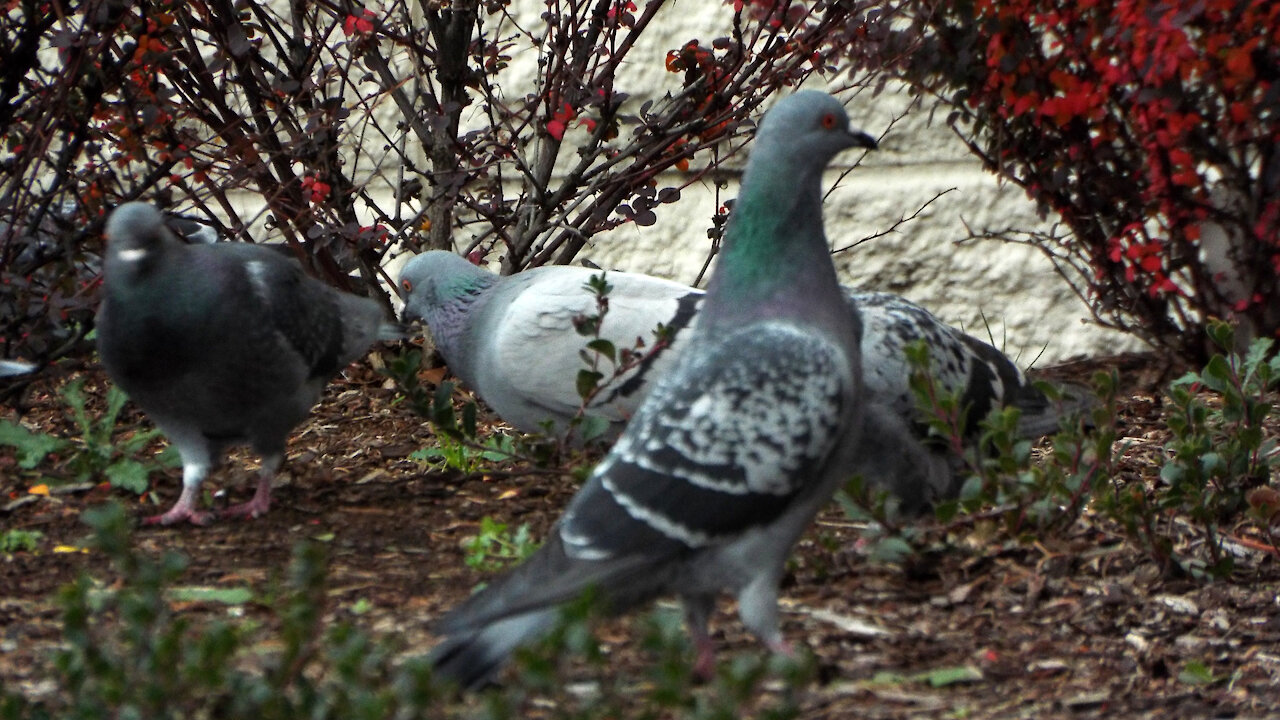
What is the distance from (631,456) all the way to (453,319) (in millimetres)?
2453

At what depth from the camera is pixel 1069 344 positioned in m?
5.92

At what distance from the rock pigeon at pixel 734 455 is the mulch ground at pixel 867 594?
0.31m

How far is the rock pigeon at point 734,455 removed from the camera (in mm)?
2578

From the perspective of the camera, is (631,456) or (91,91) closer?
(631,456)

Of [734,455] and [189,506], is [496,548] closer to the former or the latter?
[189,506]

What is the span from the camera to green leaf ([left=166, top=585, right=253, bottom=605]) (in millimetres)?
3197

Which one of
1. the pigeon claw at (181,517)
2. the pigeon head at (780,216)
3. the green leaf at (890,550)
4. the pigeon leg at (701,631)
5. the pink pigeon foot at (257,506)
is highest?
the pigeon head at (780,216)

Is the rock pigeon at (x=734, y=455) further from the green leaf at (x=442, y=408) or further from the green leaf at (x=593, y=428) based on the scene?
the green leaf at (x=442, y=408)

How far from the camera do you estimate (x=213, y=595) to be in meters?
3.22

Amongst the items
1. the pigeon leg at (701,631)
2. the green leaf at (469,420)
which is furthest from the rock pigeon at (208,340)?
the pigeon leg at (701,631)

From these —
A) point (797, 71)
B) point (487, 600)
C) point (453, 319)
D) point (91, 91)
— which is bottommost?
point (487, 600)

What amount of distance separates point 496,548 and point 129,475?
1.02m

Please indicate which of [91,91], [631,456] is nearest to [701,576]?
[631,456]

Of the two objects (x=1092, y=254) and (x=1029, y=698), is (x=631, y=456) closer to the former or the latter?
(x=1029, y=698)
